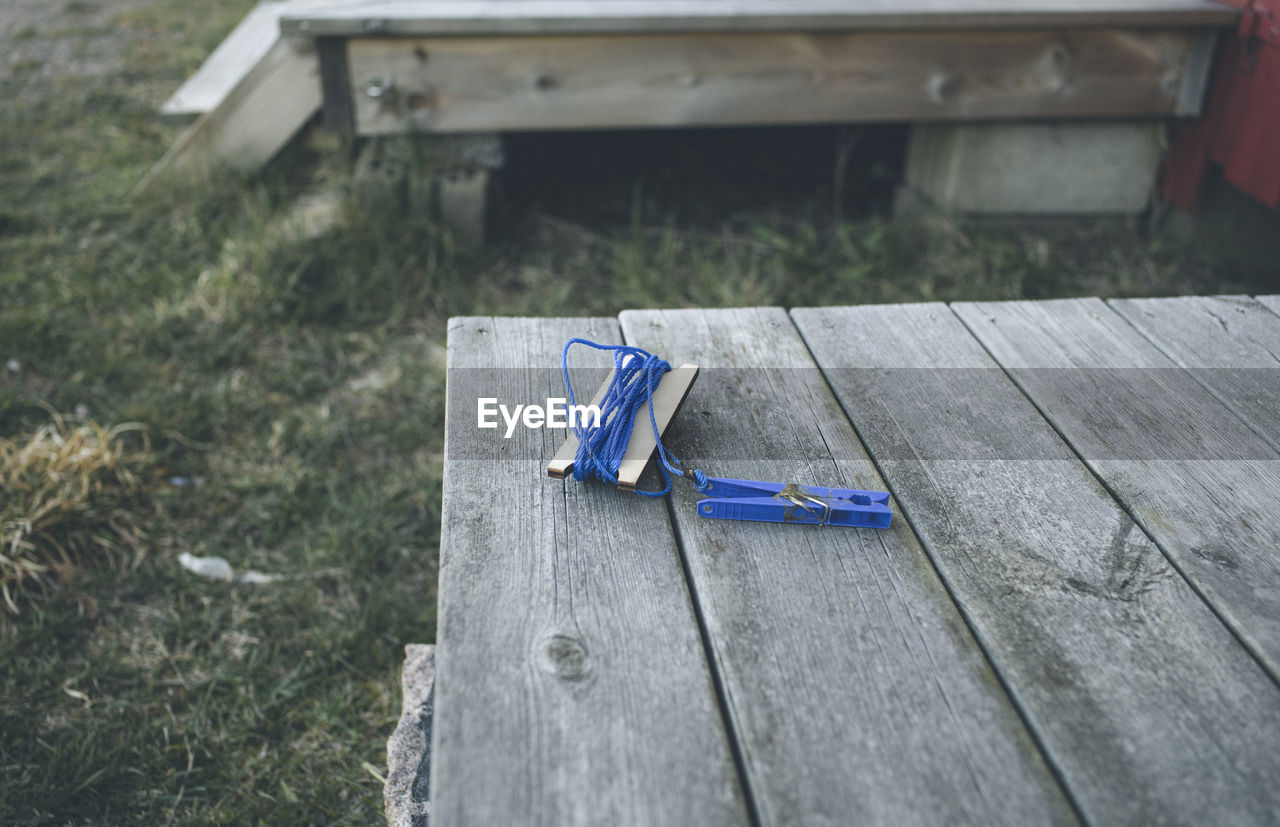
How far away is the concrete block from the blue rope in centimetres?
246

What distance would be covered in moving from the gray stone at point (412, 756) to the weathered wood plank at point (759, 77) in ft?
6.95

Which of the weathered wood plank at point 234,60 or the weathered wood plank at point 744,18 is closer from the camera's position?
the weathered wood plank at point 744,18

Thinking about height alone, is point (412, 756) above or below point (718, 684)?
below

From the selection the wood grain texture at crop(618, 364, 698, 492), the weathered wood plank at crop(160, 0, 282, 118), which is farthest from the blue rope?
the weathered wood plank at crop(160, 0, 282, 118)

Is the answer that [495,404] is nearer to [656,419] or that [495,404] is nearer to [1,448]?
[656,419]

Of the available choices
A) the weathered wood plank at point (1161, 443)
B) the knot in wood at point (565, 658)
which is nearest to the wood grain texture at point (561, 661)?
the knot in wood at point (565, 658)

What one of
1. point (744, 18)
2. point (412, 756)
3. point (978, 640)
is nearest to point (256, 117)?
point (744, 18)

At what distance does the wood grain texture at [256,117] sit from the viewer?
338cm

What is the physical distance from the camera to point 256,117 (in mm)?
3488

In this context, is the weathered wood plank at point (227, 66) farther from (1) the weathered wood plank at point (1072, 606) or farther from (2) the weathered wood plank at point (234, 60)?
(1) the weathered wood plank at point (1072, 606)

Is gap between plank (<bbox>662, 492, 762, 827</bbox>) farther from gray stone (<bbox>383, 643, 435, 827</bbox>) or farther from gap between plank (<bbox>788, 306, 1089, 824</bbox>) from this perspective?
gray stone (<bbox>383, 643, 435, 827</bbox>)

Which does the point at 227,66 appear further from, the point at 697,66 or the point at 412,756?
the point at 412,756

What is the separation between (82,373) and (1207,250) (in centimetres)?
362

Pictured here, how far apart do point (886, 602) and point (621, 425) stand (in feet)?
1.37
